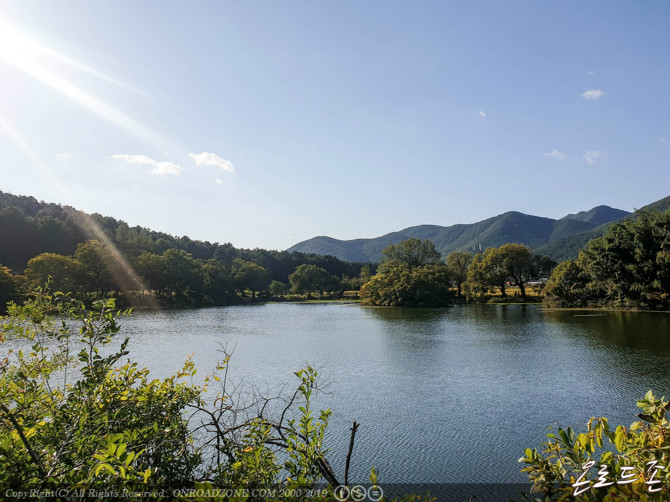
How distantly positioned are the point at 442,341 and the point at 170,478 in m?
22.4

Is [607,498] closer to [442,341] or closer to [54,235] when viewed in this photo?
[442,341]

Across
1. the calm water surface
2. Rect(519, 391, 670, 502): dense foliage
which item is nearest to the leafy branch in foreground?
Rect(519, 391, 670, 502): dense foliage

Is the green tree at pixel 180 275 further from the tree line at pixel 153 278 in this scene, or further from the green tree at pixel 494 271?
the green tree at pixel 494 271

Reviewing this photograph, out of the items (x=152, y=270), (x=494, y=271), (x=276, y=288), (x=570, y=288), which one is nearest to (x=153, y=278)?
(x=152, y=270)

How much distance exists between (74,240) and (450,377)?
257 ft

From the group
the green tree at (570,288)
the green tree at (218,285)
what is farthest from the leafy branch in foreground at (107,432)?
the green tree at (218,285)

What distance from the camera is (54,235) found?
7288cm

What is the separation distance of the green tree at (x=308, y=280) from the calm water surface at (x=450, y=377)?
4941cm

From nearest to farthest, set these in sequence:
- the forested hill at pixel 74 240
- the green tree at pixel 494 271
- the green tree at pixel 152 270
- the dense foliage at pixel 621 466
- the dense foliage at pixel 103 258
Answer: the dense foliage at pixel 621 466, the dense foliage at pixel 103 258, the green tree at pixel 152 270, the green tree at pixel 494 271, the forested hill at pixel 74 240

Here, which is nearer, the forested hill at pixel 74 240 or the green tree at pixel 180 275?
the green tree at pixel 180 275

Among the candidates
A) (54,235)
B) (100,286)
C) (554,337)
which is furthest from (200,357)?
(54,235)

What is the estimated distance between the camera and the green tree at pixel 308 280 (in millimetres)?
79812

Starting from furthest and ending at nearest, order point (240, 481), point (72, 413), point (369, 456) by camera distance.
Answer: point (369, 456), point (72, 413), point (240, 481)

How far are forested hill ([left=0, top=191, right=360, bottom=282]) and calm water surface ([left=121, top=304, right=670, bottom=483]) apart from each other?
1926 inches
